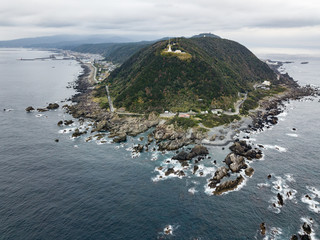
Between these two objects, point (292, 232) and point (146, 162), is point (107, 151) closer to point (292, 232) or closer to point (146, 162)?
point (146, 162)

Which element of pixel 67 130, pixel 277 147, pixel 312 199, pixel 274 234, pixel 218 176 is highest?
pixel 218 176

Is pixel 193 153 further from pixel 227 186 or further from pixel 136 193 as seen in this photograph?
pixel 136 193

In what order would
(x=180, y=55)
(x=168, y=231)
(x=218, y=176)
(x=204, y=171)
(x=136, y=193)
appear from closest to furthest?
(x=168, y=231)
(x=136, y=193)
(x=218, y=176)
(x=204, y=171)
(x=180, y=55)

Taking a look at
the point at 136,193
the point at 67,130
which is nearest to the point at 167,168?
the point at 136,193

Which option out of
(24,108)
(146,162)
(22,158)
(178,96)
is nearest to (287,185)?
(146,162)

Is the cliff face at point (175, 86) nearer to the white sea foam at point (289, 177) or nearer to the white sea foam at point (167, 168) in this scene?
the white sea foam at point (167, 168)

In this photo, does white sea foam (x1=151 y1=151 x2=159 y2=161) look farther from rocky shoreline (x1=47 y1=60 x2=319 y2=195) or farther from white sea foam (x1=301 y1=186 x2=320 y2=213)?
white sea foam (x1=301 y1=186 x2=320 y2=213)
